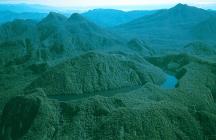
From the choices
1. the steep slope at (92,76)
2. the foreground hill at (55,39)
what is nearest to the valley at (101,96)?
the steep slope at (92,76)

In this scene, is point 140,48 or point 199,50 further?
point 140,48

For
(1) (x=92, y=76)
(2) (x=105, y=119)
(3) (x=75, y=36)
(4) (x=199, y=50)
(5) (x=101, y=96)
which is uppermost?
(5) (x=101, y=96)

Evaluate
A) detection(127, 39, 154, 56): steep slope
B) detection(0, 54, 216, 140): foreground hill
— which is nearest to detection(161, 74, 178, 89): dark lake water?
detection(0, 54, 216, 140): foreground hill

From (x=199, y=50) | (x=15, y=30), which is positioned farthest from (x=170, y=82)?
(x=15, y=30)

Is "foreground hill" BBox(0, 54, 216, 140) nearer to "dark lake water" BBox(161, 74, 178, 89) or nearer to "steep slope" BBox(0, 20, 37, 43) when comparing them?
"dark lake water" BBox(161, 74, 178, 89)

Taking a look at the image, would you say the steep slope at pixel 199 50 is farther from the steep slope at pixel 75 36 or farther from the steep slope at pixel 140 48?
the steep slope at pixel 75 36

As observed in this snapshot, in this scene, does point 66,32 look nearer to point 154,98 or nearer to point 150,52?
point 150,52

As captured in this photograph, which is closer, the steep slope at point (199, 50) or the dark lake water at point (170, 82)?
the dark lake water at point (170, 82)

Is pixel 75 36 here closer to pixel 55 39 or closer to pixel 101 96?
pixel 55 39

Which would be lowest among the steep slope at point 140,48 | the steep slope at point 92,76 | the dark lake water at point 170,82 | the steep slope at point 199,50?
the steep slope at point 140,48
